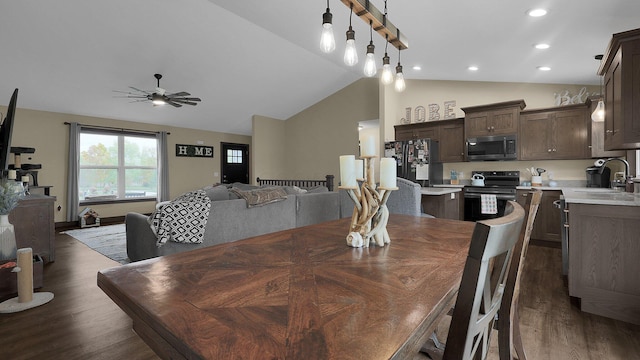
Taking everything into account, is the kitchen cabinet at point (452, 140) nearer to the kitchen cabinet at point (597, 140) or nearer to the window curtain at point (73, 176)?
the kitchen cabinet at point (597, 140)

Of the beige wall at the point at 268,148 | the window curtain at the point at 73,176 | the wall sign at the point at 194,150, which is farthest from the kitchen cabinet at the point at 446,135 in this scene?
the window curtain at the point at 73,176

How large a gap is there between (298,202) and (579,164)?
13.7 ft

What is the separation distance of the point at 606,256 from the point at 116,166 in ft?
27.3

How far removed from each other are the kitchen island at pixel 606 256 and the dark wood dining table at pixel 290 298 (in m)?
1.65

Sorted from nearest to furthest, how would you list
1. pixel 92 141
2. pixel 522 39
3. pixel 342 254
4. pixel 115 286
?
pixel 115 286 → pixel 342 254 → pixel 522 39 → pixel 92 141

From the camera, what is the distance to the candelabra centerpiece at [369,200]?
1234mm

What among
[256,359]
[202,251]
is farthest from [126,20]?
[256,359]

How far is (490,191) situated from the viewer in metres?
4.68

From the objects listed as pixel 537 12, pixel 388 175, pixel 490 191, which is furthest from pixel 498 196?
pixel 388 175

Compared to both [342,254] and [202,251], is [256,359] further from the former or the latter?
[202,251]

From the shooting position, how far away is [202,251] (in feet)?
3.82

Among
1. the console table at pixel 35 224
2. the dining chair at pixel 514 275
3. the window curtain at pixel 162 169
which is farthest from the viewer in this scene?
the window curtain at pixel 162 169

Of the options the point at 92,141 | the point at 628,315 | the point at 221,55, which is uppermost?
the point at 221,55

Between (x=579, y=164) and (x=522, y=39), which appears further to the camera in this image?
(x=579, y=164)
